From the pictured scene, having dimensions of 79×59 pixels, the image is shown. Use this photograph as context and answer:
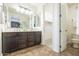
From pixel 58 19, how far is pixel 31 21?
0.53 m

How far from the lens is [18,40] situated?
8.87ft

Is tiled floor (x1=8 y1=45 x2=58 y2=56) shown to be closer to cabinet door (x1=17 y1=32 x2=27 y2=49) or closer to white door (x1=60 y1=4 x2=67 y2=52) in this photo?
cabinet door (x1=17 y1=32 x2=27 y2=49)

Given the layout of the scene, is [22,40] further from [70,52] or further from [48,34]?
[70,52]

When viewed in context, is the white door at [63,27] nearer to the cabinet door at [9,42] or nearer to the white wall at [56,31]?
the white wall at [56,31]

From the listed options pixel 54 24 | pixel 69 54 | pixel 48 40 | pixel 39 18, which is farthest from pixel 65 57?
pixel 39 18

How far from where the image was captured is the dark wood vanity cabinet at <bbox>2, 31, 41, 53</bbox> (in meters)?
2.67

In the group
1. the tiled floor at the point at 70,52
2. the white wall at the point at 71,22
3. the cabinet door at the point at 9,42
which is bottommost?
the tiled floor at the point at 70,52

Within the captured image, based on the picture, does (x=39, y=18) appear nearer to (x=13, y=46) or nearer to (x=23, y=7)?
(x=23, y=7)

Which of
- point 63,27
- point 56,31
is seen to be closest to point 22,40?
point 56,31

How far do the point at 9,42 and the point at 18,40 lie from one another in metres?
0.18

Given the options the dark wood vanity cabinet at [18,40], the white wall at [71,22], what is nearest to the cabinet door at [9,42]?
the dark wood vanity cabinet at [18,40]

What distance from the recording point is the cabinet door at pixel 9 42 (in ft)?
8.75

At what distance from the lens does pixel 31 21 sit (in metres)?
2.69

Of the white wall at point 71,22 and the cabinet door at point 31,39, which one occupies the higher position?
the white wall at point 71,22
